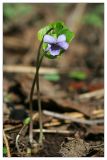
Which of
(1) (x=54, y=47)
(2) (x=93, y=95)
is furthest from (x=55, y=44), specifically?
(2) (x=93, y=95)

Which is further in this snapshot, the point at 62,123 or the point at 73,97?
the point at 73,97

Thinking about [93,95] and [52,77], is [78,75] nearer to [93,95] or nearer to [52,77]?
[52,77]

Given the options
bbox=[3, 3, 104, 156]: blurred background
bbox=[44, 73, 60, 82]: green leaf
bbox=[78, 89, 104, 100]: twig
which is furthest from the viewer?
bbox=[44, 73, 60, 82]: green leaf

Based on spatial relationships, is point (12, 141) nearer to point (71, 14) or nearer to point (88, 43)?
point (88, 43)

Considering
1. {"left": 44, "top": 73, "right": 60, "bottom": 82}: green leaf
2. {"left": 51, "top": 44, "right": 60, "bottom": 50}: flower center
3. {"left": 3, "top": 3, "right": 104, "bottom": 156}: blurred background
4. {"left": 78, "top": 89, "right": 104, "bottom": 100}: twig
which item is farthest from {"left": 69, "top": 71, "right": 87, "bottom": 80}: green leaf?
{"left": 51, "top": 44, "right": 60, "bottom": 50}: flower center

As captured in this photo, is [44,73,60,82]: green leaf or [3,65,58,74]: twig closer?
[44,73,60,82]: green leaf

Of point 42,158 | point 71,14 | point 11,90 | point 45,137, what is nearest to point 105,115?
point 45,137

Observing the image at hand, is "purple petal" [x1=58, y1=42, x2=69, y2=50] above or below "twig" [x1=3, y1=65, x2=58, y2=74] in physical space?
above

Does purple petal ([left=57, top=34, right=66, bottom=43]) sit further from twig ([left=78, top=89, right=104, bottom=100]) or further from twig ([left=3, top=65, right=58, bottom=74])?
twig ([left=3, top=65, right=58, bottom=74])
